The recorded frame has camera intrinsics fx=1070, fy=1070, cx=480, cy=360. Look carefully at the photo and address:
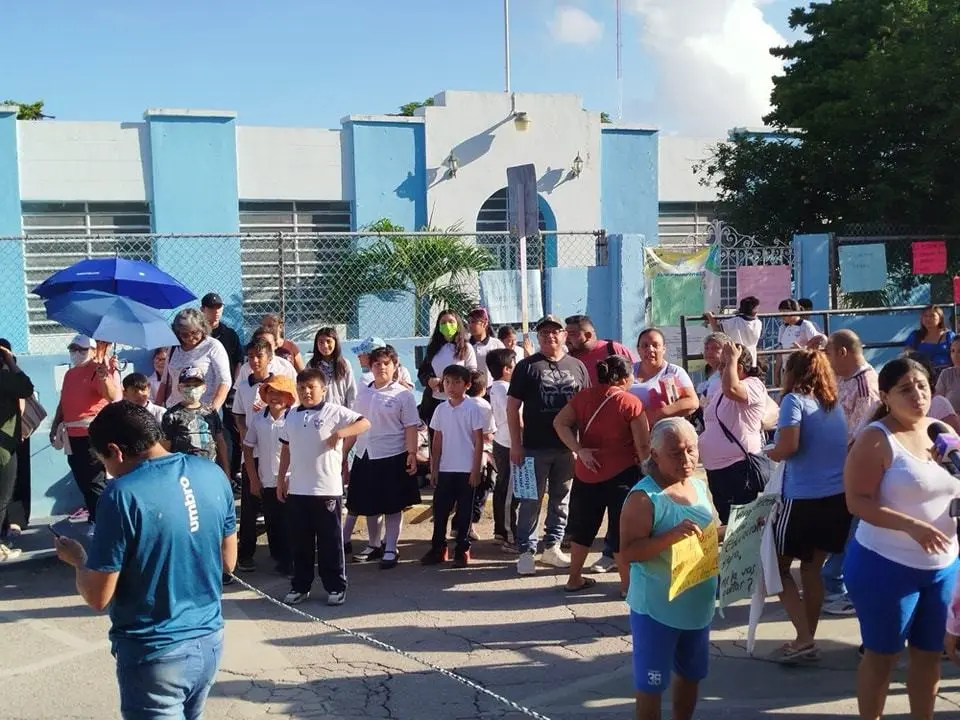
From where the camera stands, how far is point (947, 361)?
32.9 ft

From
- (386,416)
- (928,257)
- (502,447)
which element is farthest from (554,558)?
(928,257)

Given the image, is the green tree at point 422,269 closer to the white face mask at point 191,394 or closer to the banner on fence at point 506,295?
the banner on fence at point 506,295

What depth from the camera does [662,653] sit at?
446 cm

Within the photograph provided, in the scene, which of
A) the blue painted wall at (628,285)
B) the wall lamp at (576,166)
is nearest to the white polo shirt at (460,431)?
the blue painted wall at (628,285)

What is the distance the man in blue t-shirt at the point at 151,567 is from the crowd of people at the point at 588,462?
14 millimetres

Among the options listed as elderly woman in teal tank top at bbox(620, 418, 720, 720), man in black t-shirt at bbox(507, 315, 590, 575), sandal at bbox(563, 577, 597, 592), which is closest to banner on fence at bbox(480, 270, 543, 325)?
man in black t-shirt at bbox(507, 315, 590, 575)

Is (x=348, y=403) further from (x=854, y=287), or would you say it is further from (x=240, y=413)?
(x=854, y=287)

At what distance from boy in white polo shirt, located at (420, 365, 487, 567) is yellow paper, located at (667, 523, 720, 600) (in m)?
3.67

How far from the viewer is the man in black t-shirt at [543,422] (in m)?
7.86

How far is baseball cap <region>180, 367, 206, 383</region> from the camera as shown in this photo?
8016 mm

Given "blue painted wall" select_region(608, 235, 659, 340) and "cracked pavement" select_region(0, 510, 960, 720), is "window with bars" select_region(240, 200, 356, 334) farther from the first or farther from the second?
"cracked pavement" select_region(0, 510, 960, 720)

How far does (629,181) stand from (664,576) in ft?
56.2

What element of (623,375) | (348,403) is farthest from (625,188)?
(623,375)

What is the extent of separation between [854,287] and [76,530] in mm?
10373
